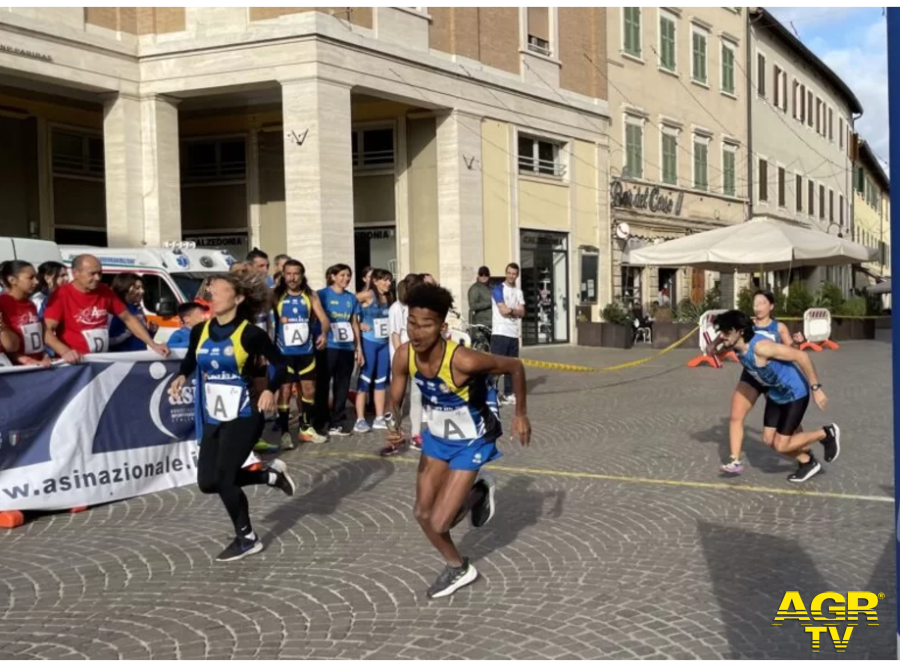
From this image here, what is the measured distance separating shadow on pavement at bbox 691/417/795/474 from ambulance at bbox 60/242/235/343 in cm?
717

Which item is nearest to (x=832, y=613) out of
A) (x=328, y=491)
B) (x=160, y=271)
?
(x=328, y=491)

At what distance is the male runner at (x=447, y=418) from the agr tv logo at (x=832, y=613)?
1518mm

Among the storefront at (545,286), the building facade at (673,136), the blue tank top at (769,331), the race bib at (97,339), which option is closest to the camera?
the blue tank top at (769,331)

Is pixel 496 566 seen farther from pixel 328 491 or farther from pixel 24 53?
pixel 24 53

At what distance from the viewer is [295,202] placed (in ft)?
64.1

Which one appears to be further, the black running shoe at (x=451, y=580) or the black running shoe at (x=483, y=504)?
the black running shoe at (x=483, y=504)

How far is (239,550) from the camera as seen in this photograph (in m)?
5.90

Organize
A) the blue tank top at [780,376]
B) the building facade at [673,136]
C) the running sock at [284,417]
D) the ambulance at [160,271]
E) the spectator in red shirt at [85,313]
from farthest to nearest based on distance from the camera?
the building facade at [673,136], the ambulance at [160,271], the running sock at [284,417], the spectator in red shirt at [85,313], the blue tank top at [780,376]

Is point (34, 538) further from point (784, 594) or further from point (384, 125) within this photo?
point (384, 125)

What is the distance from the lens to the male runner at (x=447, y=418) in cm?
506

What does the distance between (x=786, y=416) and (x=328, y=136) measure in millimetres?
13637

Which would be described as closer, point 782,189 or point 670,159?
point 670,159

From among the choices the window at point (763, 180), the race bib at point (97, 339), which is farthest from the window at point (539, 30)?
the race bib at point (97, 339)

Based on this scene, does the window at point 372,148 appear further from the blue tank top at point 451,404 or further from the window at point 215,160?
the blue tank top at point 451,404
